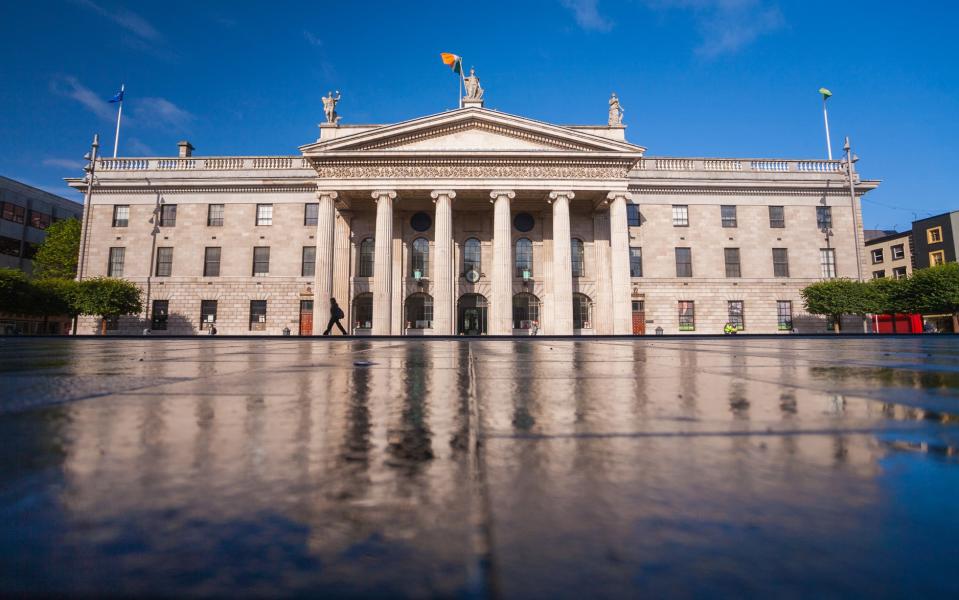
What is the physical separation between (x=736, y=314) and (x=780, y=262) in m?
4.93

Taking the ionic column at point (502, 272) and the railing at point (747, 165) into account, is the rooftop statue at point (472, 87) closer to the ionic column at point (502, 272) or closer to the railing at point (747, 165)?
the ionic column at point (502, 272)

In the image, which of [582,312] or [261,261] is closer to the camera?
[582,312]

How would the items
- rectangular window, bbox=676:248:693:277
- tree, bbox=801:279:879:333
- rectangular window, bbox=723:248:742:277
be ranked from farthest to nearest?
rectangular window, bbox=723:248:742:277 → rectangular window, bbox=676:248:693:277 → tree, bbox=801:279:879:333

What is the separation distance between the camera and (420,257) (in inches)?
1227

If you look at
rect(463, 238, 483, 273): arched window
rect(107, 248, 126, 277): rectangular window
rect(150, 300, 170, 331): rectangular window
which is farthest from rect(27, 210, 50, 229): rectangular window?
rect(463, 238, 483, 273): arched window

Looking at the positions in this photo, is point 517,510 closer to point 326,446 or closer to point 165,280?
point 326,446

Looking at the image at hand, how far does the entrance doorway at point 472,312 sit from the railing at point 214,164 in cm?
1406

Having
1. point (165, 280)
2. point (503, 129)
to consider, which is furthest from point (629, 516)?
point (165, 280)

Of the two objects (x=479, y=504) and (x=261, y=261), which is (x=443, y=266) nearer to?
(x=261, y=261)

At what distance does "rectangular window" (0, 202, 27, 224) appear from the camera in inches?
1725

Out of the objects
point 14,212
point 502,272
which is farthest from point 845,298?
point 14,212

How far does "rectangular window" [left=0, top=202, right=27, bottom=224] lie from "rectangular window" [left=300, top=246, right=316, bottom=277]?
34448 millimetres

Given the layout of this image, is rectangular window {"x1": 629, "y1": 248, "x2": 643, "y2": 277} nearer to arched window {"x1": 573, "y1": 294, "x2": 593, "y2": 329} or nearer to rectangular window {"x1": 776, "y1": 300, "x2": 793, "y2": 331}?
arched window {"x1": 573, "y1": 294, "x2": 593, "y2": 329}

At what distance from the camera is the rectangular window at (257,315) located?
1212 inches
